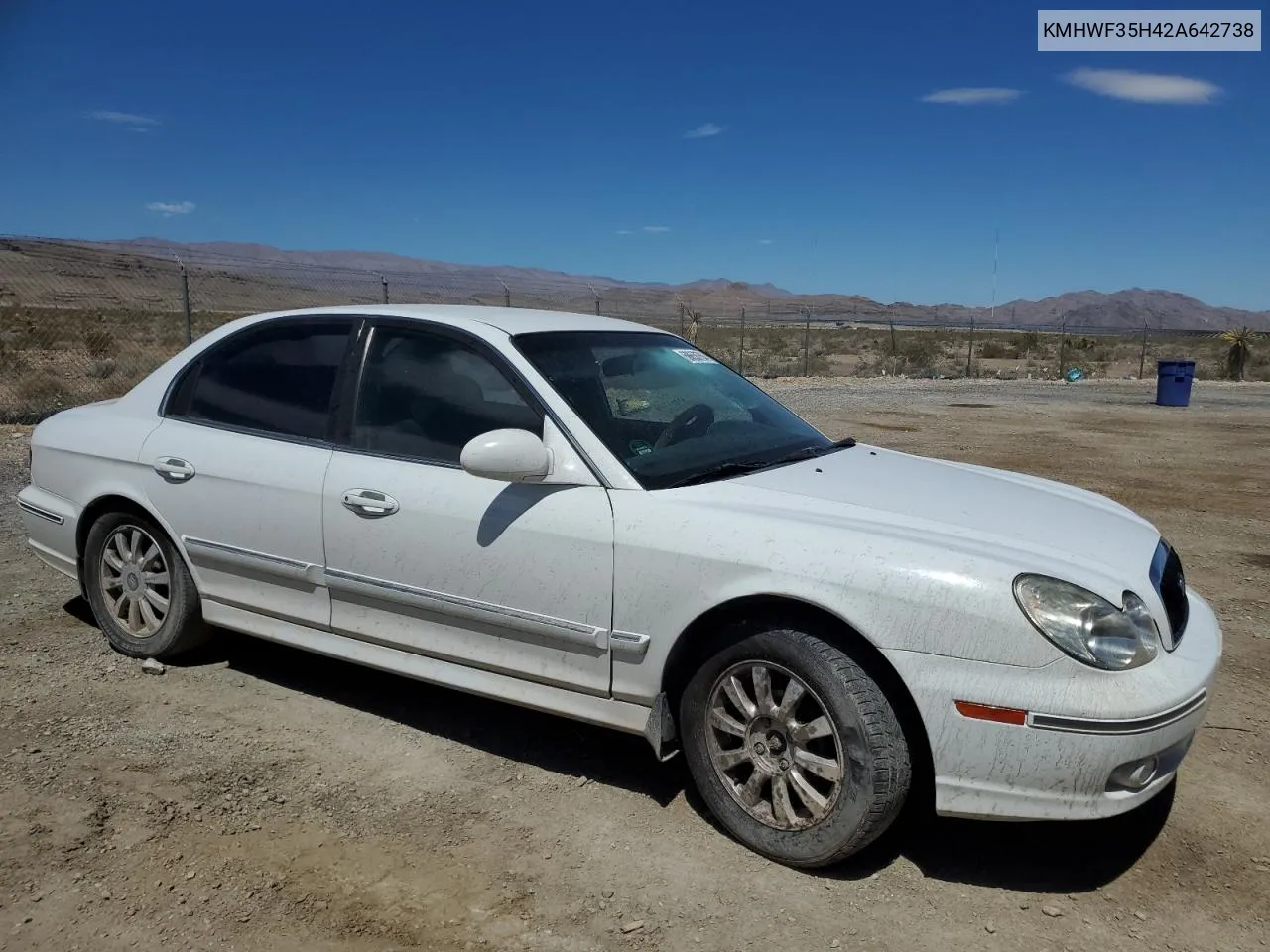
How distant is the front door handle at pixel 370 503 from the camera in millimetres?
3584

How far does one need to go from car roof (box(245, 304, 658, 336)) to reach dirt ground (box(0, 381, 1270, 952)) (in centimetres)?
159

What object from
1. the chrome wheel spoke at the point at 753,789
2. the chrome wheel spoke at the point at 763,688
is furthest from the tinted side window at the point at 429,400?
the chrome wheel spoke at the point at 753,789

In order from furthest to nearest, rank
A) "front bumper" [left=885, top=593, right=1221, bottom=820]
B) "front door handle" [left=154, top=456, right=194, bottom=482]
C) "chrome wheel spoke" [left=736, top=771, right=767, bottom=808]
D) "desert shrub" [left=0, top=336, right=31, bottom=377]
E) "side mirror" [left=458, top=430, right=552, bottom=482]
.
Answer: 1. "desert shrub" [left=0, top=336, right=31, bottom=377]
2. "front door handle" [left=154, top=456, right=194, bottom=482]
3. "side mirror" [left=458, top=430, right=552, bottom=482]
4. "chrome wheel spoke" [left=736, top=771, right=767, bottom=808]
5. "front bumper" [left=885, top=593, right=1221, bottom=820]

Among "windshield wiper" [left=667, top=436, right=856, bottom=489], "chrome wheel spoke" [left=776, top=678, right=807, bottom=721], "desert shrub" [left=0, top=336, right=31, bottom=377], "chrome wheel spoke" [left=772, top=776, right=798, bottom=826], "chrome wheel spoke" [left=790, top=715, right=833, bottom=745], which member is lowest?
"chrome wheel spoke" [left=772, top=776, right=798, bottom=826]

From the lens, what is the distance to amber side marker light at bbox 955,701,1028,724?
2.66 metres

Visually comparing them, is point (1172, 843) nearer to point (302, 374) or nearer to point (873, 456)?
point (873, 456)

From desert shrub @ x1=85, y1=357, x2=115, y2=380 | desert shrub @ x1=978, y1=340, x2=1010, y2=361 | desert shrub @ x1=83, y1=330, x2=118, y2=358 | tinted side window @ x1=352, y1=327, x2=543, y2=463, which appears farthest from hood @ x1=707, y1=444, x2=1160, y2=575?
desert shrub @ x1=978, y1=340, x2=1010, y2=361

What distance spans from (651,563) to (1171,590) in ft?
5.35

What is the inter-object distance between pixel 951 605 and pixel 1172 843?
1288 millimetres

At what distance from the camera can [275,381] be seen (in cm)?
417

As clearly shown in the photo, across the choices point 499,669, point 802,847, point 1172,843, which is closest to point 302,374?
point 499,669

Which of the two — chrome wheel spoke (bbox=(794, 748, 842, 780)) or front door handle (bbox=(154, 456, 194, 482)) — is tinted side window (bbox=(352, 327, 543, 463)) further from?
chrome wheel spoke (bbox=(794, 748, 842, 780))

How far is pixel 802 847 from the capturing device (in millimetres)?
2951

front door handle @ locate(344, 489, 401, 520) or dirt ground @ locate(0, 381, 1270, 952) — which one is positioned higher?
front door handle @ locate(344, 489, 401, 520)
